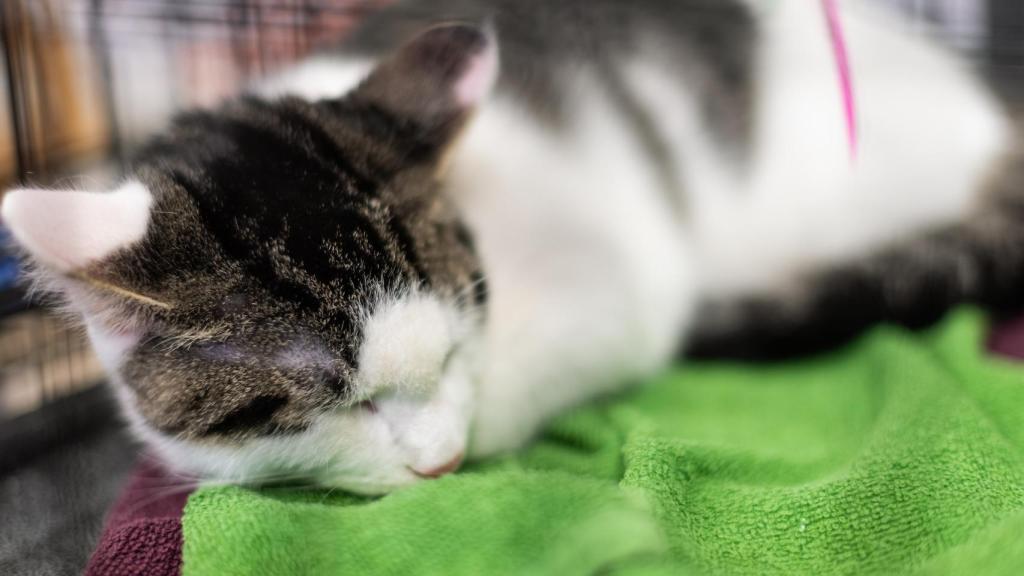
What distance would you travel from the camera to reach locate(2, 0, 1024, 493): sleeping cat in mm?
747

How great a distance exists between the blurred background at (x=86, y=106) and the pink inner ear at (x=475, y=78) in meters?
0.41

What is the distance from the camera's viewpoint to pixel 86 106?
1.74m

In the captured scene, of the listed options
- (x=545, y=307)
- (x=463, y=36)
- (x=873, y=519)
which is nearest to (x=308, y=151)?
(x=463, y=36)

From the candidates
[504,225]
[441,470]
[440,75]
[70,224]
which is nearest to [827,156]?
[504,225]

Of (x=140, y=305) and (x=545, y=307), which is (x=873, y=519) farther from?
(x=140, y=305)

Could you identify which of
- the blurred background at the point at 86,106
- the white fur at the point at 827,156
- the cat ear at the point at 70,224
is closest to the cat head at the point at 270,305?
the cat ear at the point at 70,224

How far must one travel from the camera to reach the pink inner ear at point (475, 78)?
934mm

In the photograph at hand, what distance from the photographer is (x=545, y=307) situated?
1026mm

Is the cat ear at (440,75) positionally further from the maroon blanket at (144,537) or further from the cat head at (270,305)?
the maroon blanket at (144,537)

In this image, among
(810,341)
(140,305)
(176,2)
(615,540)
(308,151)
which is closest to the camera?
(615,540)

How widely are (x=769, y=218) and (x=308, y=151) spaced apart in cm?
77

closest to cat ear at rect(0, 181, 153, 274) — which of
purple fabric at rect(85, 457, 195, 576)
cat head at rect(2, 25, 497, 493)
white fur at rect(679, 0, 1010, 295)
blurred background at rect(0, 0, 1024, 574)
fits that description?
cat head at rect(2, 25, 497, 493)

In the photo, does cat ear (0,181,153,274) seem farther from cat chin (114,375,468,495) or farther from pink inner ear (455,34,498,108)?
pink inner ear (455,34,498,108)

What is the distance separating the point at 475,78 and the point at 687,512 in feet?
1.74
